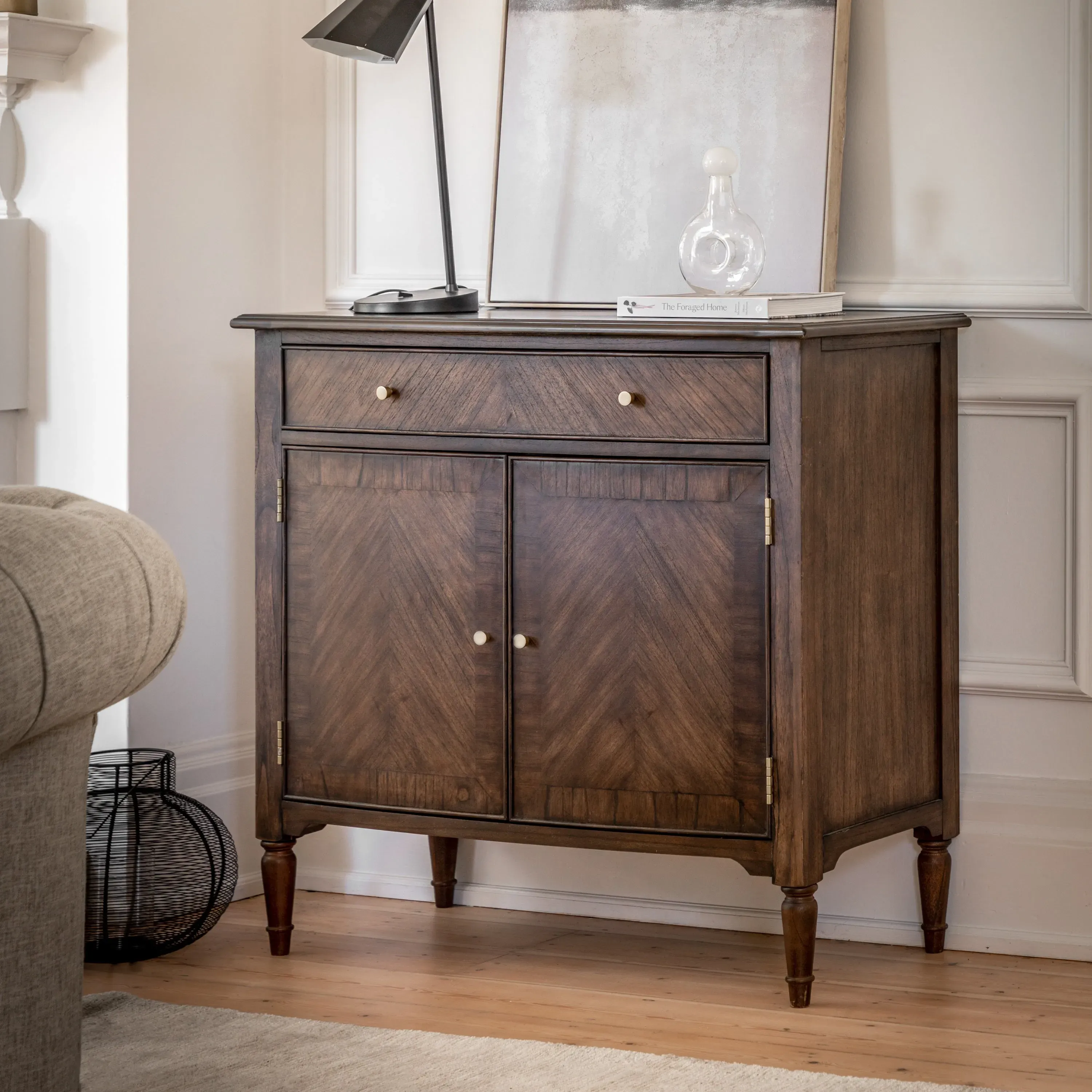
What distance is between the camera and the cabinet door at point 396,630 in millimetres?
2205

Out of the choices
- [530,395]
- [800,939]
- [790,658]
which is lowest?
[800,939]

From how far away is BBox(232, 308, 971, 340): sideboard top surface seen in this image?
202cm

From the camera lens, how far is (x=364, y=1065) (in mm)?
1947

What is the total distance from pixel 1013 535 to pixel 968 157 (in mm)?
579

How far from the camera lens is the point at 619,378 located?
211cm

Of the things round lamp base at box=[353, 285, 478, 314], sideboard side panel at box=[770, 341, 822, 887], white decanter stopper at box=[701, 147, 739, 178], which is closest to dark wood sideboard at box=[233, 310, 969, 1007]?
sideboard side panel at box=[770, 341, 822, 887]

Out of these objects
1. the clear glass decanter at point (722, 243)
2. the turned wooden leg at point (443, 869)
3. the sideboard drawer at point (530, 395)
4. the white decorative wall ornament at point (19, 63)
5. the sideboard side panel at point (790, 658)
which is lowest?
the turned wooden leg at point (443, 869)

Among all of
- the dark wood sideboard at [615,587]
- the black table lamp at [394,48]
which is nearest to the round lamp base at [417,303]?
the black table lamp at [394,48]

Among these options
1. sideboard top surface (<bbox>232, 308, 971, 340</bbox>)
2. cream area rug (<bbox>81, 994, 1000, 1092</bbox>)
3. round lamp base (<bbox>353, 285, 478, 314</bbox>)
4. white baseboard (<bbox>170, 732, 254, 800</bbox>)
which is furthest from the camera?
white baseboard (<bbox>170, 732, 254, 800</bbox>)

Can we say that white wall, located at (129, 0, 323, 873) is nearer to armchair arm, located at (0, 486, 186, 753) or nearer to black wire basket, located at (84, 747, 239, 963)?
black wire basket, located at (84, 747, 239, 963)

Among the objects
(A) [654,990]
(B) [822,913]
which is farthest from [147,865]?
(B) [822,913]

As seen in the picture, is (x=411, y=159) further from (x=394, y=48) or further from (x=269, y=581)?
(x=269, y=581)

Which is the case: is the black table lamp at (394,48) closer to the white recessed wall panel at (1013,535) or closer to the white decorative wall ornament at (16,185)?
the white decorative wall ornament at (16,185)

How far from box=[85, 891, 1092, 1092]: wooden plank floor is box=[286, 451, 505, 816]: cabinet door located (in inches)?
10.6
